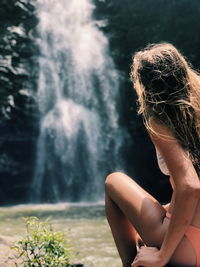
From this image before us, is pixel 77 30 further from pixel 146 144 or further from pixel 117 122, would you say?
pixel 146 144

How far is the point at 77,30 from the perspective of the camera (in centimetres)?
1566

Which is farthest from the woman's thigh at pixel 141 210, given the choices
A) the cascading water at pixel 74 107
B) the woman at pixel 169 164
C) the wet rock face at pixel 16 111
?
the wet rock face at pixel 16 111

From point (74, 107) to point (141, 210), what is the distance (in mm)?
12659

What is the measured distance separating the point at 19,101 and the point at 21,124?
687 mm

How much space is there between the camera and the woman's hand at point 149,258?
196 cm

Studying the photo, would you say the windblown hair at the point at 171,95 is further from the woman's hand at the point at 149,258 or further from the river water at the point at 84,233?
the river water at the point at 84,233

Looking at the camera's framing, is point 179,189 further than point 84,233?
No

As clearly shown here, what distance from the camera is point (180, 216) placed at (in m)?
1.88

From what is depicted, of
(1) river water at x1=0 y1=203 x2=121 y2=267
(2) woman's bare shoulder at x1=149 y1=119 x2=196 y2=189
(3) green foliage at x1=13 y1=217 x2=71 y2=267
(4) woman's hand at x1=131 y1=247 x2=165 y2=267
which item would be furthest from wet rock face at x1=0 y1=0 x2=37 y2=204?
(2) woman's bare shoulder at x1=149 y1=119 x2=196 y2=189

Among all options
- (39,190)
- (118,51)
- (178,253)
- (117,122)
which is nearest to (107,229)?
(178,253)

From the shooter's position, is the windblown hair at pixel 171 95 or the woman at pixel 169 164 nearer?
the woman at pixel 169 164

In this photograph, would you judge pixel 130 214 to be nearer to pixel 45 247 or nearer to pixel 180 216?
pixel 180 216

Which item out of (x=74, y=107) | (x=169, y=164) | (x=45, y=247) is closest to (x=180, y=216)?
(x=169, y=164)

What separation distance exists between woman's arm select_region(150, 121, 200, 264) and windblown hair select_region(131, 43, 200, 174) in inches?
2.4
